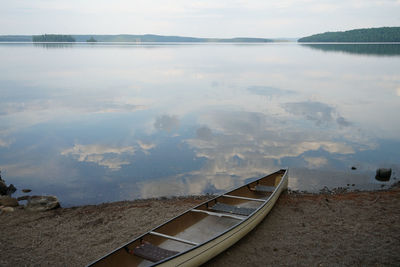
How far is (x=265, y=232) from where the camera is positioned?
9.17 meters

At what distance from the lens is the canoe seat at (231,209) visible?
9.10 m

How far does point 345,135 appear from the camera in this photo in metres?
19.9

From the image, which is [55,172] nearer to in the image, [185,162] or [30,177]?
[30,177]

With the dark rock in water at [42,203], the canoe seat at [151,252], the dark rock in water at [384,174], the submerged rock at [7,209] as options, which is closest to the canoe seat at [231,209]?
the canoe seat at [151,252]

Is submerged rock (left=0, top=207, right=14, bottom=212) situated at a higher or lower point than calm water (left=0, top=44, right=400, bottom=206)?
lower

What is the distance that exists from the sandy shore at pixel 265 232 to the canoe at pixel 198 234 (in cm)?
61

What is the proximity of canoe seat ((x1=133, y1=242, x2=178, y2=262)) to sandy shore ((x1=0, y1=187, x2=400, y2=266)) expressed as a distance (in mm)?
1544

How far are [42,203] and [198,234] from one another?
20.4 ft

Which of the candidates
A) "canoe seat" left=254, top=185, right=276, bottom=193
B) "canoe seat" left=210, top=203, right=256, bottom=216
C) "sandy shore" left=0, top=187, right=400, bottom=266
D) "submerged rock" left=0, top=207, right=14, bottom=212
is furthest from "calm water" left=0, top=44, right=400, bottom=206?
"canoe seat" left=210, top=203, right=256, bottom=216

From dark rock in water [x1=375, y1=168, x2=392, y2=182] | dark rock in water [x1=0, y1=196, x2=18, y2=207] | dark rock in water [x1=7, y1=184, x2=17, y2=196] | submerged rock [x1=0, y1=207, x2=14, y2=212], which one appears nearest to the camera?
submerged rock [x1=0, y1=207, x2=14, y2=212]

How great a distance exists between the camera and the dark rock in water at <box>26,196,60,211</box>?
11.0 metres

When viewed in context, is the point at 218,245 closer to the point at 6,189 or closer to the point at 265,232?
the point at 265,232

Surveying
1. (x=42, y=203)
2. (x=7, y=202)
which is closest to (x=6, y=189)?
(x=7, y=202)

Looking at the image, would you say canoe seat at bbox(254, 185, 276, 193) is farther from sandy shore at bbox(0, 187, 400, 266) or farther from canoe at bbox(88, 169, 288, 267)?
sandy shore at bbox(0, 187, 400, 266)
